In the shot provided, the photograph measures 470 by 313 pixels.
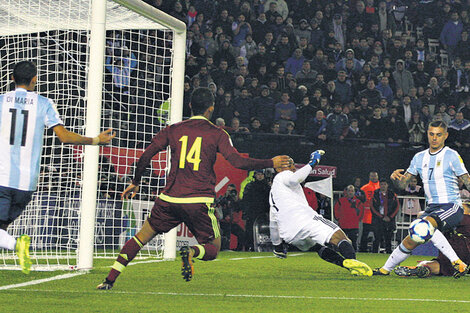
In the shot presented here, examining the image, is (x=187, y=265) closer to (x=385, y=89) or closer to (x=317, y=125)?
(x=317, y=125)

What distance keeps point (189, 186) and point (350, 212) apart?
10.3 metres

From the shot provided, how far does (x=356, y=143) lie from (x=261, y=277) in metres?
8.46

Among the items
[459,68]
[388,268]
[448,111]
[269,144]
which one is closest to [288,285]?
[388,268]

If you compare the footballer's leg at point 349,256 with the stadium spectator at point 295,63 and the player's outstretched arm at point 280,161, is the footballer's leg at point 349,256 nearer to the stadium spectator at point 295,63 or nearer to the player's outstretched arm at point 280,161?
the player's outstretched arm at point 280,161

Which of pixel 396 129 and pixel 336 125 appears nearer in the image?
pixel 336 125

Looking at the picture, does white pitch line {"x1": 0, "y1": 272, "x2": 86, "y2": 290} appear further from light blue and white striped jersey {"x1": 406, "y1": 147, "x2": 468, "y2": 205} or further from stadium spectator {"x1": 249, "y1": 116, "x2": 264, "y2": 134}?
stadium spectator {"x1": 249, "y1": 116, "x2": 264, "y2": 134}

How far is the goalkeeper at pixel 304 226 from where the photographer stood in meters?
9.34

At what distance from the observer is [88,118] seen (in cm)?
917

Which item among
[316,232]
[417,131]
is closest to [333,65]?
[417,131]

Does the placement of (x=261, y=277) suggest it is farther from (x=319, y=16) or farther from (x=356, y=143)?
(x=319, y=16)

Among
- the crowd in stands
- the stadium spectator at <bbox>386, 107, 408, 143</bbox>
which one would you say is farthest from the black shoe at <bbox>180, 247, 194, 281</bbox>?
the stadium spectator at <bbox>386, 107, 408, 143</bbox>

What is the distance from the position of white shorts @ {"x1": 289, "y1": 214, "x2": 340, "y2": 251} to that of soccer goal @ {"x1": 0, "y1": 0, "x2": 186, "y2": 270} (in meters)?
2.30

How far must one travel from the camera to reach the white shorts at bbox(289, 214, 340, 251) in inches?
380

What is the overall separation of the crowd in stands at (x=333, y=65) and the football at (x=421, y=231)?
24.2 ft
